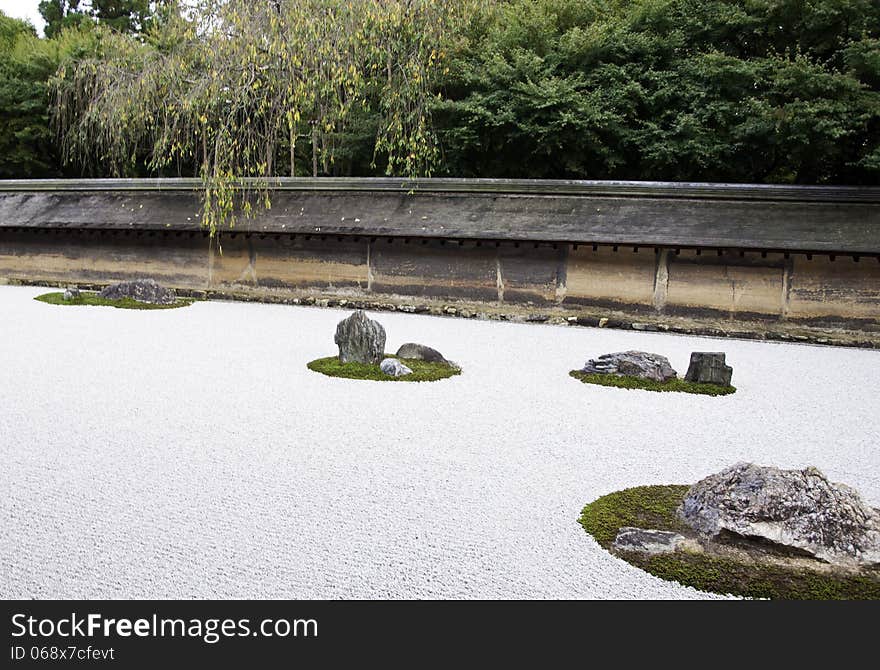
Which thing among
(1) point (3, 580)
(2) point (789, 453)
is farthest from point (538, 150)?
(1) point (3, 580)

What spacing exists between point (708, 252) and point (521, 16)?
23.9ft

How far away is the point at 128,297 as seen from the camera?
12602 mm

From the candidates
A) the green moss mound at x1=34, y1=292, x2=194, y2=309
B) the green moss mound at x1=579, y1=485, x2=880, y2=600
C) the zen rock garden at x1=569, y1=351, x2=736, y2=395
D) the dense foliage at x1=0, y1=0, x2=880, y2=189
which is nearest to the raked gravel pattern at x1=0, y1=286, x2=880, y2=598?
the green moss mound at x1=579, y1=485, x2=880, y2=600

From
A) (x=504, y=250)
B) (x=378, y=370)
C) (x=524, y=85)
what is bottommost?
(x=378, y=370)

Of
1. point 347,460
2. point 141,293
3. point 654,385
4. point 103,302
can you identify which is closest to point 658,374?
point 654,385

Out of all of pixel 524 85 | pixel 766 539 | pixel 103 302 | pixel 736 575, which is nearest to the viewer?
pixel 736 575

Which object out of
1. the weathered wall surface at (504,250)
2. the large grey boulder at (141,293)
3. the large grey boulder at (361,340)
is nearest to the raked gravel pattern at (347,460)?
the large grey boulder at (361,340)

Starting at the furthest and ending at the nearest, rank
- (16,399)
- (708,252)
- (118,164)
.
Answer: (118,164) → (708,252) → (16,399)

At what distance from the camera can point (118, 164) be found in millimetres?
19844

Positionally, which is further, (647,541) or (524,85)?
(524,85)

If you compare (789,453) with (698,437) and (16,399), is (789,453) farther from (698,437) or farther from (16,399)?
(16,399)

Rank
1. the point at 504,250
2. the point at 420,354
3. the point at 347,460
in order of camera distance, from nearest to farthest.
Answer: the point at 347,460 < the point at 420,354 < the point at 504,250

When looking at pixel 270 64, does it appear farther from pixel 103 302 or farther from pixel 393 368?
pixel 393 368

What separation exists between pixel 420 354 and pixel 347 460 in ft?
11.1
